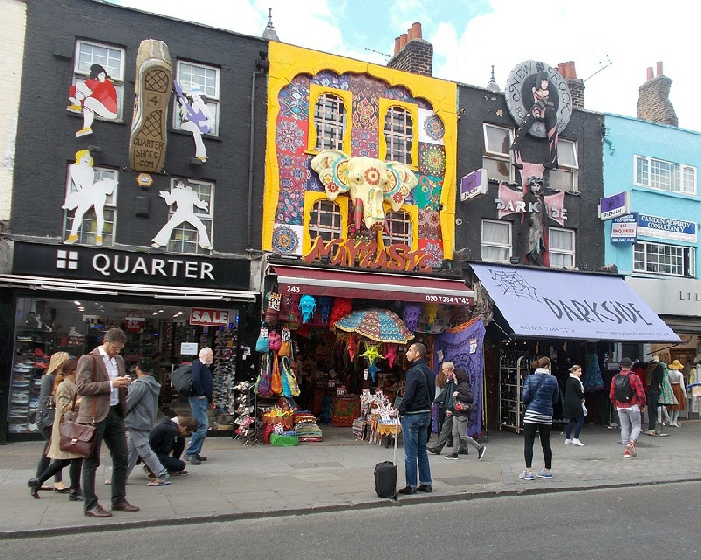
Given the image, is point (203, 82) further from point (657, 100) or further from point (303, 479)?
point (657, 100)

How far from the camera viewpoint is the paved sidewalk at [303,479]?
682cm

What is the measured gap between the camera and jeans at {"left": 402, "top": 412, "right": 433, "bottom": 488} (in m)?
7.79

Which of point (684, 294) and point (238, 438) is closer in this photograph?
point (238, 438)

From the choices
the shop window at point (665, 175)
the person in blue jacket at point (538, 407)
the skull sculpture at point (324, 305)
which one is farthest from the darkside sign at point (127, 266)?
the shop window at point (665, 175)

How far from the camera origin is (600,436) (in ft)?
47.7

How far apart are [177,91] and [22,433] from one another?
24.0 feet

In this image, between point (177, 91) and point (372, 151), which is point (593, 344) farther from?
point (177, 91)

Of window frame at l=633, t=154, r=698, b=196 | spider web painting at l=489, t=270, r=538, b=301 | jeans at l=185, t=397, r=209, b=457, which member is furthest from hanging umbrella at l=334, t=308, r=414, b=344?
window frame at l=633, t=154, r=698, b=196

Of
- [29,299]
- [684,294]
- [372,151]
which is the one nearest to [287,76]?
[372,151]

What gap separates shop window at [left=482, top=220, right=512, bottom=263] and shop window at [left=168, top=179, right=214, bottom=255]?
6.98 m

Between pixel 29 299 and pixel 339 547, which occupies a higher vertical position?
pixel 29 299

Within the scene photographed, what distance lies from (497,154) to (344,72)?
4557 millimetres

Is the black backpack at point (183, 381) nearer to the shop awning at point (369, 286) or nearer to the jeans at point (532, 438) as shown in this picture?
the shop awning at point (369, 286)

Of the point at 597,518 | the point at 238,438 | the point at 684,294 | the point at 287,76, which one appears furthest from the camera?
the point at 684,294
